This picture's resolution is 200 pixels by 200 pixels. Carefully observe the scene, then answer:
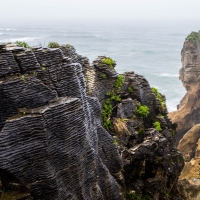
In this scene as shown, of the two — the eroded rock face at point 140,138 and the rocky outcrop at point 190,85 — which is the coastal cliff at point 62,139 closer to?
the eroded rock face at point 140,138

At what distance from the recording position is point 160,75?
8725 cm

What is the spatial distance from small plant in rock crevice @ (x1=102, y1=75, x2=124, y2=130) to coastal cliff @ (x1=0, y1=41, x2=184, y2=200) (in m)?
0.07

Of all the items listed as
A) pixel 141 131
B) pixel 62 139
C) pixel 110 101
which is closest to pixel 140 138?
pixel 141 131

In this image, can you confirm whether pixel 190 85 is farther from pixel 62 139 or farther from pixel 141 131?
pixel 62 139

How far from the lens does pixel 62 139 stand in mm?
11250

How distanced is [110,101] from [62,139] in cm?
654

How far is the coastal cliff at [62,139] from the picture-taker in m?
10.5

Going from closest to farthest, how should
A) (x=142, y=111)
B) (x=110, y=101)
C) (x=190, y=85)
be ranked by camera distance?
(x=110, y=101), (x=142, y=111), (x=190, y=85)

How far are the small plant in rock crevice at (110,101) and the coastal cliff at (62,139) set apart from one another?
7cm

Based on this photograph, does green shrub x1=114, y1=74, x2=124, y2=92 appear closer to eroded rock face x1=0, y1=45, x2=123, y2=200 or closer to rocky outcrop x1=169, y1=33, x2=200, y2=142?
eroded rock face x1=0, y1=45, x2=123, y2=200

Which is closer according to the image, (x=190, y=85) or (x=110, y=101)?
(x=110, y=101)

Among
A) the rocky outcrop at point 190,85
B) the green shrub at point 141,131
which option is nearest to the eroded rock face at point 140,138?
the green shrub at point 141,131

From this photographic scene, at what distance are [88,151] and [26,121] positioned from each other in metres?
3.40

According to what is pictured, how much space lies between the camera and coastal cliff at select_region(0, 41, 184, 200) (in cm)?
1050
